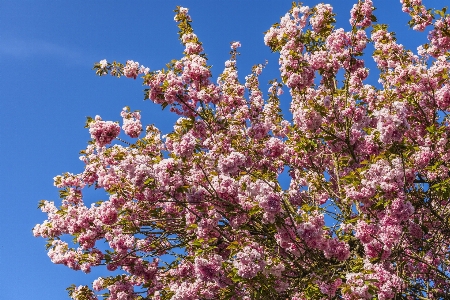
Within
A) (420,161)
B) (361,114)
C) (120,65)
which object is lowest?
(420,161)

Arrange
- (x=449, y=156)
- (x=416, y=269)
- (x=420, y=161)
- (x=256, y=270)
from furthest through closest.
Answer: (x=416, y=269) → (x=449, y=156) → (x=420, y=161) → (x=256, y=270)

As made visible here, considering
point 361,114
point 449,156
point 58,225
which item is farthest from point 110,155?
point 449,156

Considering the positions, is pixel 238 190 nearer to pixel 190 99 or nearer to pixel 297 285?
pixel 297 285

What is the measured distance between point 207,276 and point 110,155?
4.08 metres

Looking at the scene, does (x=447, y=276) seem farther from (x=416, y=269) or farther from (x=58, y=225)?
(x=58, y=225)

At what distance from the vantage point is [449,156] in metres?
8.09

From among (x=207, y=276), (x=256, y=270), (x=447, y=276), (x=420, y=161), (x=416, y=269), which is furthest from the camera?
(x=416, y=269)

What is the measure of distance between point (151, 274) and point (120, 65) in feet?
15.9

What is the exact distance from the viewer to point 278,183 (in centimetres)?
787

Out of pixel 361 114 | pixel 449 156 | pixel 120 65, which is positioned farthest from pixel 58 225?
pixel 449 156

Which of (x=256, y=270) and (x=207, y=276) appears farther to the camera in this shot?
(x=207, y=276)

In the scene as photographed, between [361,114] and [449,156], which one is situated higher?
[361,114]

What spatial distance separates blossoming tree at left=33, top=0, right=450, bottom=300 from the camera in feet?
22.3

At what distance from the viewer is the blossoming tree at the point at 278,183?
6.80 m
